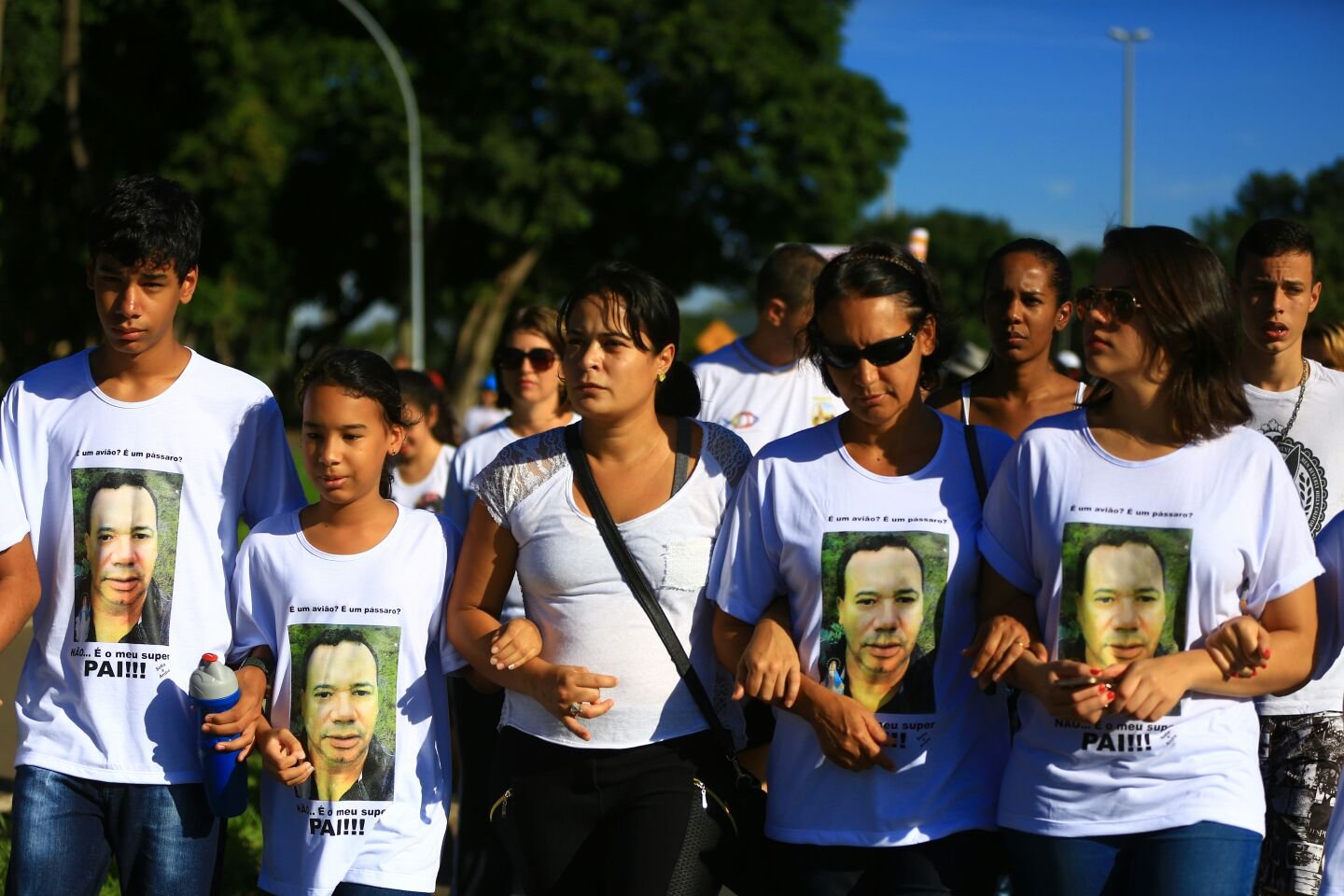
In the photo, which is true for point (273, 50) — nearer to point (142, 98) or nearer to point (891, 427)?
point (142, 98)

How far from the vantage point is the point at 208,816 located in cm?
351

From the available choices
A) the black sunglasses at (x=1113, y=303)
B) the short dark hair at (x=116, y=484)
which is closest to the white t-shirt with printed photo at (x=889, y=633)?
the black sunglasses at (x=1113, y=303)

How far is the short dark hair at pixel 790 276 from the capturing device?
6.06m

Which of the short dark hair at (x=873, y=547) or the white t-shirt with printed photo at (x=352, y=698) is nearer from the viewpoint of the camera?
the short dark hair at (x=873, y=547)

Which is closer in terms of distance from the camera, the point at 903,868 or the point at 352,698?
the point at 903,868

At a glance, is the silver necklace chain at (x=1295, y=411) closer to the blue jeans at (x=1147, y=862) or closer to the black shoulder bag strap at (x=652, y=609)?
the blue jeans at (x=1147, y=862)

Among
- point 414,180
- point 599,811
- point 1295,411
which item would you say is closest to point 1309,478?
point 1295,411

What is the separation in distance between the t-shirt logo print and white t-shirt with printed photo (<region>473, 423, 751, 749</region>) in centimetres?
170

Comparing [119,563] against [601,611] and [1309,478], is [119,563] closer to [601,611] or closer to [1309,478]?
[601,611]

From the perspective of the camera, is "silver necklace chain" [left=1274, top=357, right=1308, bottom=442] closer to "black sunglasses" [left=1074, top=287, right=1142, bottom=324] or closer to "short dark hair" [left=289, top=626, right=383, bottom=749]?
"black sunglasses" [left=1074, top=287, right=1142, bottom=324]

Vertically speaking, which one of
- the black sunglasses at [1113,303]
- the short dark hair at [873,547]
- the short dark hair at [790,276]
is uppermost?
the short dark hair at [790,276]

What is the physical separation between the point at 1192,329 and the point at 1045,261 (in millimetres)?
1625

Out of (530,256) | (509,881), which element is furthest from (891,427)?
(530,256)

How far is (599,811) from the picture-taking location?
3.37m
